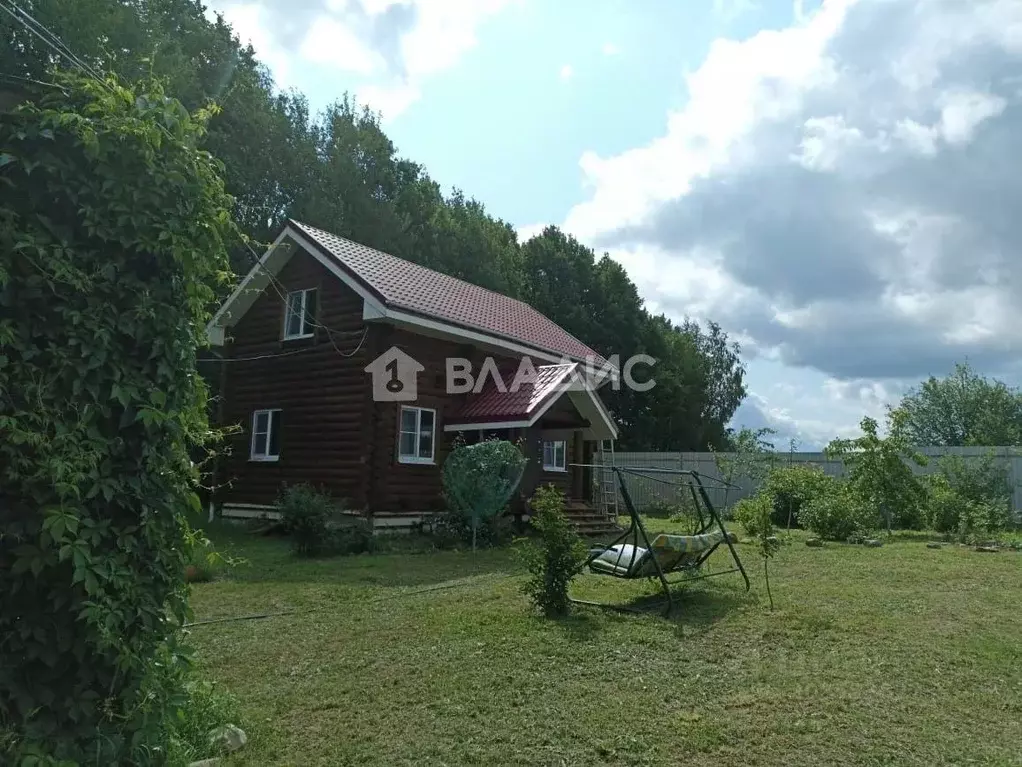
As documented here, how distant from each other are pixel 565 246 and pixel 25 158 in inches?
1454

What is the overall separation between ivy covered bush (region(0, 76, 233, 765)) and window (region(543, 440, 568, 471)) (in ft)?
50.0

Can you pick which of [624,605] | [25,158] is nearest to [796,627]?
[624,605]

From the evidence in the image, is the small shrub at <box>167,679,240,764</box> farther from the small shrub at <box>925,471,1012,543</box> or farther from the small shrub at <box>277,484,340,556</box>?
the small shrub at <box>925,471,1012,543</box>

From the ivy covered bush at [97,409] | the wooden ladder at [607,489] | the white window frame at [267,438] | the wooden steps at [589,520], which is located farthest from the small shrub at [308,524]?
the ivy covered bush at [97,409]

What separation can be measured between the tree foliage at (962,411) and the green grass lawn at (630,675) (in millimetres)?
36085

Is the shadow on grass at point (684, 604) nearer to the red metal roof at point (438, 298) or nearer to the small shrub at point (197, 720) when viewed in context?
the small shrub at point (197, 720)

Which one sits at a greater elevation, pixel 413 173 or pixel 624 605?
pixel 413 173

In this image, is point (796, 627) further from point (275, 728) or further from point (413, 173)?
point (413, 173)

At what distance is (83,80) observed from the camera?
3.27 meters

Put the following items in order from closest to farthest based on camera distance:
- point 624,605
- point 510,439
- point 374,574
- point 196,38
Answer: point 624,605 < point 374,574 < point 510,439 < point 196,38

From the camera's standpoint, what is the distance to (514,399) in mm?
16250

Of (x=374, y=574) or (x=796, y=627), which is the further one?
(x=374, y=574)

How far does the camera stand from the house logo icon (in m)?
15.6

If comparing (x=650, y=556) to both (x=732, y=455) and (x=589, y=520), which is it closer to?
(x=589, y=520)
